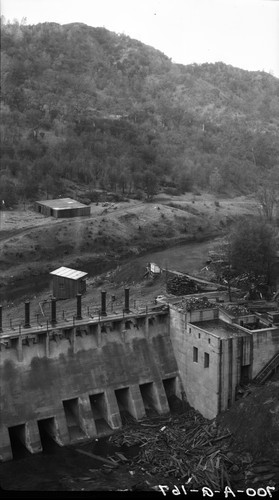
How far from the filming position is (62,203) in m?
81.7

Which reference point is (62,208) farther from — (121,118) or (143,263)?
(121,118)

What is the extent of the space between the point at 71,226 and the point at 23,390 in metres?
42.6

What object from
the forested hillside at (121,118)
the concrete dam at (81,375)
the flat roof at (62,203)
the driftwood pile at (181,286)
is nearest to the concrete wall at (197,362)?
the concrete dam at (81,375)

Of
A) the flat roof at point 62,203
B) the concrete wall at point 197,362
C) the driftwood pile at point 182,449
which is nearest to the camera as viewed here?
the driftwood pile at point 182,449

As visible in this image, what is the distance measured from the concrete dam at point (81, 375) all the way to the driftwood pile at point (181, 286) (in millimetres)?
11508

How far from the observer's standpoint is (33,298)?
56.8m

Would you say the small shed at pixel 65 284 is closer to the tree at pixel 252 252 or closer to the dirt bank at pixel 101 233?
the dirt bank at pixel 101 233

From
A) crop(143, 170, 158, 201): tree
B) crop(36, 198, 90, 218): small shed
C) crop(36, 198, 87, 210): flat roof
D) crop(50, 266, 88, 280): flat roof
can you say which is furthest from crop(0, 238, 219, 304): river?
crop(143, 170, 158, 201): tree

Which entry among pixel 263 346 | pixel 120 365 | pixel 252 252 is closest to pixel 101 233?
pixel 252 252

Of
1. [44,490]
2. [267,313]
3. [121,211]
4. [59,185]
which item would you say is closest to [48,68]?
[59,185]

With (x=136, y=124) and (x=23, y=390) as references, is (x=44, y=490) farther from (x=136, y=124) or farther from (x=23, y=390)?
(x=136, y=124)

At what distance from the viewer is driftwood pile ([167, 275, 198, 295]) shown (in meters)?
50.2

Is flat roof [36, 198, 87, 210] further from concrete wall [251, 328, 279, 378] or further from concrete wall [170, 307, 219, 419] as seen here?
concrete wall [251, 328, 279, 378]

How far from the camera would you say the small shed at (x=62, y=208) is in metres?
77.9
